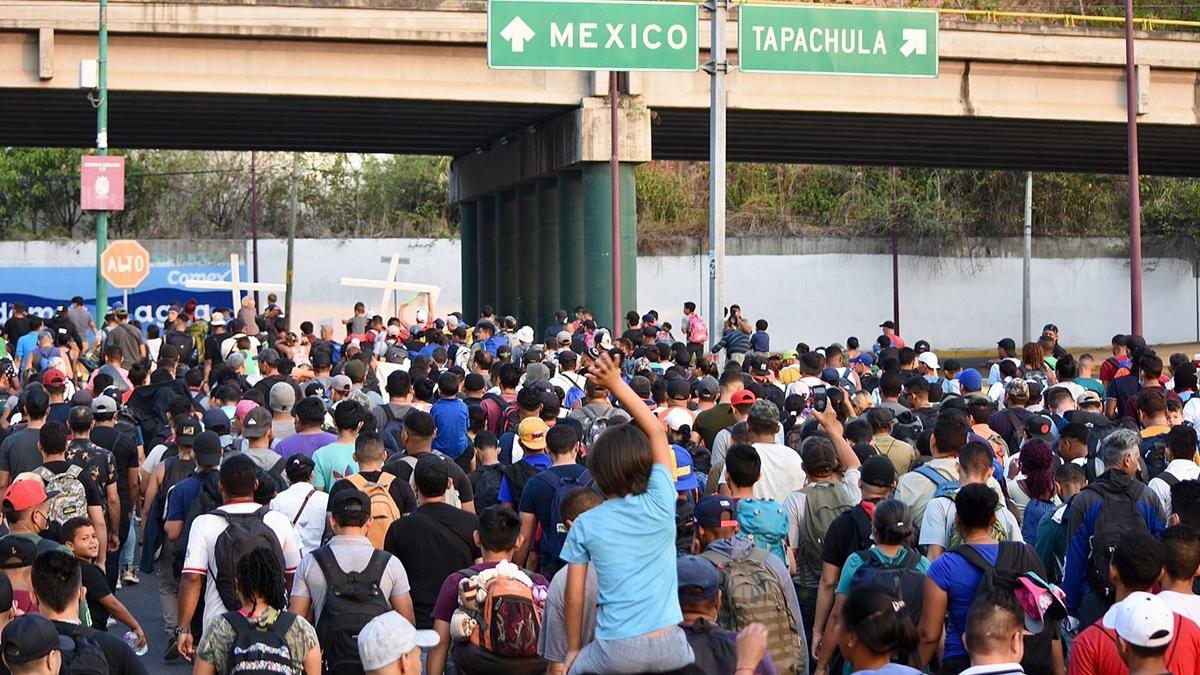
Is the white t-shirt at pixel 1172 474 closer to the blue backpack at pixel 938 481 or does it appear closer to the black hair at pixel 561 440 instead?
the blue backpack at pixel 938 481

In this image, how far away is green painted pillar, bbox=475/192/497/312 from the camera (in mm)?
41438

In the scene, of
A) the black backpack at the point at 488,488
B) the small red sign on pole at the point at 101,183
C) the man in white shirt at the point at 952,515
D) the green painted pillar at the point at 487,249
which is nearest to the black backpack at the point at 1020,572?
the man in white shirt at the point at 952,515

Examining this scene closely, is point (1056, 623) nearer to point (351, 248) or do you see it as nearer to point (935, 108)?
point (935, 108)

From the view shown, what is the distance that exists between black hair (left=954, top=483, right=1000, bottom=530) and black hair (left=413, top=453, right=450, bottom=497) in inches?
99.9

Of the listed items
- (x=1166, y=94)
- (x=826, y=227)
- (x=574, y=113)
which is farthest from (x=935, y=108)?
(x=826, y=227)

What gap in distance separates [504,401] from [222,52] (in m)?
18.4

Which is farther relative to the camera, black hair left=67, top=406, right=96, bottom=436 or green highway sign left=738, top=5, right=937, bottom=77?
green highway sign left=738, top=5, right=937, bottom=77

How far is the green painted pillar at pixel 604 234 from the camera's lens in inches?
1236

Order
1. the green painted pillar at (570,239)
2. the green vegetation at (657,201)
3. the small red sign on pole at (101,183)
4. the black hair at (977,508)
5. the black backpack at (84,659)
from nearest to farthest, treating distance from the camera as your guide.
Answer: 1. the black backpack at (84,659)
2. the black hair at (977,508)
3. the small red sign on pole at (101,183)
4. the green painted pillar at (570,239)
5. the green vegetation at (657,201)

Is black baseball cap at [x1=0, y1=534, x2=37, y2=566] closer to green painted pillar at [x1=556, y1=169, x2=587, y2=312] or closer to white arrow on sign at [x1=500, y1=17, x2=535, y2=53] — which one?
white arrow on sign at [x1=500, y1=17, x2=535, y2=53]

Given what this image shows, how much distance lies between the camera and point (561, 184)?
Answer: 3422cm

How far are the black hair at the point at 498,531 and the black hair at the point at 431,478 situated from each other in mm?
1039

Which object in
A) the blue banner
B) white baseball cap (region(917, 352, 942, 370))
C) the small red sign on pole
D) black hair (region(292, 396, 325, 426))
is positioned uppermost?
the small red sign on pole

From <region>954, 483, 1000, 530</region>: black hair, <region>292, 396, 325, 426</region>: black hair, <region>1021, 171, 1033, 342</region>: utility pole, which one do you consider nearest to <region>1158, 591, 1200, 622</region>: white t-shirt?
<region>954, 483, 1000, 530</region>: black hair
